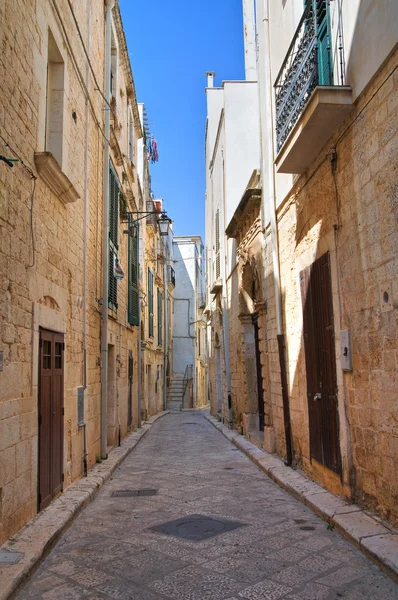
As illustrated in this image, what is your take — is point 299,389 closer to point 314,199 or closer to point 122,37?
point 314,199

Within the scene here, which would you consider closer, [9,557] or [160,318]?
[9,557]

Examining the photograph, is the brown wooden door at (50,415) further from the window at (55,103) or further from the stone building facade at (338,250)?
the stone building facade at (338,250)

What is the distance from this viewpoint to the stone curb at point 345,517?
3676 mm

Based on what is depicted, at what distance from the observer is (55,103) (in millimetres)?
6266

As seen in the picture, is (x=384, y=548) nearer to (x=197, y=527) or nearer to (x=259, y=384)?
(x=197, y=527)

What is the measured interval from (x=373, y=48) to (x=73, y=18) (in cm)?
421

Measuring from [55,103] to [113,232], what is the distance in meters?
4.24

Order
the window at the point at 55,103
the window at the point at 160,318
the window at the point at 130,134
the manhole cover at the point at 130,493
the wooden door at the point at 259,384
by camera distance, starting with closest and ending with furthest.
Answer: the window at the point at 55,103 → the manhole cover at the point at 130,493 → the wooden door at the point at 259,384 → the window at the point at 130,134 → the window at the point at 160,318

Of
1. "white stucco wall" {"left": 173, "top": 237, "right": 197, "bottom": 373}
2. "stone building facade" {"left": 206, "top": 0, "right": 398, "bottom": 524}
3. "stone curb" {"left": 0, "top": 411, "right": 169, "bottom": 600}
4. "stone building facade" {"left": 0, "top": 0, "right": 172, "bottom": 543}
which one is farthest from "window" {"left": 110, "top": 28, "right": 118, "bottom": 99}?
"white stucco wall" {"left": 173, "top": 237, "right": 197, "bottom": 373}

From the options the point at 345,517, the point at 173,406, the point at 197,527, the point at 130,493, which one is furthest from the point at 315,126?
the point at 173,406

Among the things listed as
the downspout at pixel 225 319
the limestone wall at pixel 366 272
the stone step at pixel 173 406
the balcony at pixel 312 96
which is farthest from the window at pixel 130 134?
the stone step at pixel 173 406

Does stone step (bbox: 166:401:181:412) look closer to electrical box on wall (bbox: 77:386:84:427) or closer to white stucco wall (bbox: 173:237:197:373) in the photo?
white stucco wall (bbox: 173:237:197:373)

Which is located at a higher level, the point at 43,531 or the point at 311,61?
the point at 311,61

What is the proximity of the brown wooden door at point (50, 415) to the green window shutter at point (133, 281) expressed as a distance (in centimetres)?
666
